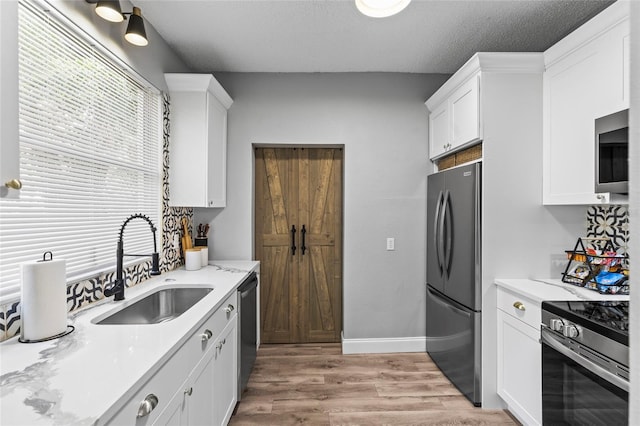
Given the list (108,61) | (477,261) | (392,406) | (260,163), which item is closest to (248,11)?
(108,61)

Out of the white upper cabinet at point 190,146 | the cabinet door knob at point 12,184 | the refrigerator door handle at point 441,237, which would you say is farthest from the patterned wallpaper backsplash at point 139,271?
the refrigerator door handle at point 441,237

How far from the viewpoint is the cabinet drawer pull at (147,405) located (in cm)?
106

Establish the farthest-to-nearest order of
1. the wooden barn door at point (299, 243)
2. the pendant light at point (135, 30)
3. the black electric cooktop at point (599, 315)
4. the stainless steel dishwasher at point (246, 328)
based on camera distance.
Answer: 1. the wooden barn door at point (299, 243)
2. the stainless steel dishwasher at point (246, 328)
3. the pendant light at point (135, 30)
4. the black electric cooktop at point (599, 315)

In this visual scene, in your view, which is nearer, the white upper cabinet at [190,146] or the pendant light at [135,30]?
the pendant light at [135,30]

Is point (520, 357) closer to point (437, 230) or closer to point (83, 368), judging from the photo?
point (437, 230)

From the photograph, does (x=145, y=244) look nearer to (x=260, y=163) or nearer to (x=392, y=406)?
(x=260, y=163)

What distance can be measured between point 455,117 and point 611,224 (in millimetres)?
1316

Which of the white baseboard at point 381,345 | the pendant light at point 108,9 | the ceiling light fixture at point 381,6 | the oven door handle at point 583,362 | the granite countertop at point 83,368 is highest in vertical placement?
the ceiling light fixture at point 381,6

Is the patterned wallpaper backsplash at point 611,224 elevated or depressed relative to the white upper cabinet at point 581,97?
depressed

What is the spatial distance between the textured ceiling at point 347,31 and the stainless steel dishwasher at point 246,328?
75.3 inches

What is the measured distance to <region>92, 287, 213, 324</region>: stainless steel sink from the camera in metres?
1.97

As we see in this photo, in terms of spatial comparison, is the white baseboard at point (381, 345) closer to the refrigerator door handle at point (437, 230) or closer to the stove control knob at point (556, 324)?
the refrigerator door handle at point (437, 230)

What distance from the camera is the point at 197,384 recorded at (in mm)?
1597

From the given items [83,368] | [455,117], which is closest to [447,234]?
[455,117]
